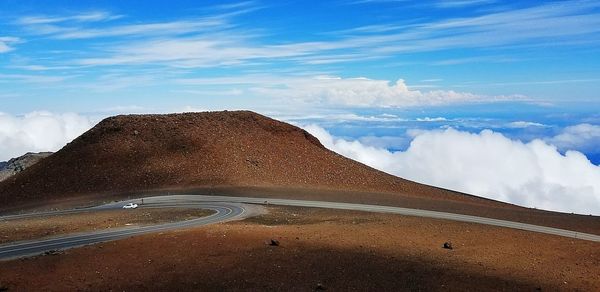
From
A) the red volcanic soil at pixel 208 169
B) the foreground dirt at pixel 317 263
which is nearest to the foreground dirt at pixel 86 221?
the foreground dirt at pixel 317 263

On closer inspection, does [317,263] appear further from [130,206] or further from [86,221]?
[130,206]

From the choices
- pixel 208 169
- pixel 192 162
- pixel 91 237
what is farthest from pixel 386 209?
pixel 192 162

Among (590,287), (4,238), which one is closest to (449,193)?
(590,287)

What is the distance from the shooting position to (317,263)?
27938 mm

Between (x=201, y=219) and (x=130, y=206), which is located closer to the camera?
(x=201, y=219)

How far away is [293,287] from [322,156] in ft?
168

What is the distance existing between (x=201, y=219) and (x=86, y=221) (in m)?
9.74

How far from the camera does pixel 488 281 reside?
25.5m

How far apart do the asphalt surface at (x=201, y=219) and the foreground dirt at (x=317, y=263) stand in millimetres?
3342

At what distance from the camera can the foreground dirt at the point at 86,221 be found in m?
38.7

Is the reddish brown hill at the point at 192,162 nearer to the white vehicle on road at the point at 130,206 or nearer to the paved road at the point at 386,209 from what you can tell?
the paved road at the point at 386,209

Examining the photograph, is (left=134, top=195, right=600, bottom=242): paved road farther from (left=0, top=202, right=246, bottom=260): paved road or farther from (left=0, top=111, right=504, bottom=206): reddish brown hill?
(left=0, top=202, right=246, bottom=260): paved road

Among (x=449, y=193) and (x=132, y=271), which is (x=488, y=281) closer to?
(x=132, y=271)

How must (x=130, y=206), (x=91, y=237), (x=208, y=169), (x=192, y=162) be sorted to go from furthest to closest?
(x=192, y=162), (x=208, y=169), (x=130, y=206), (x=91, y=237)
